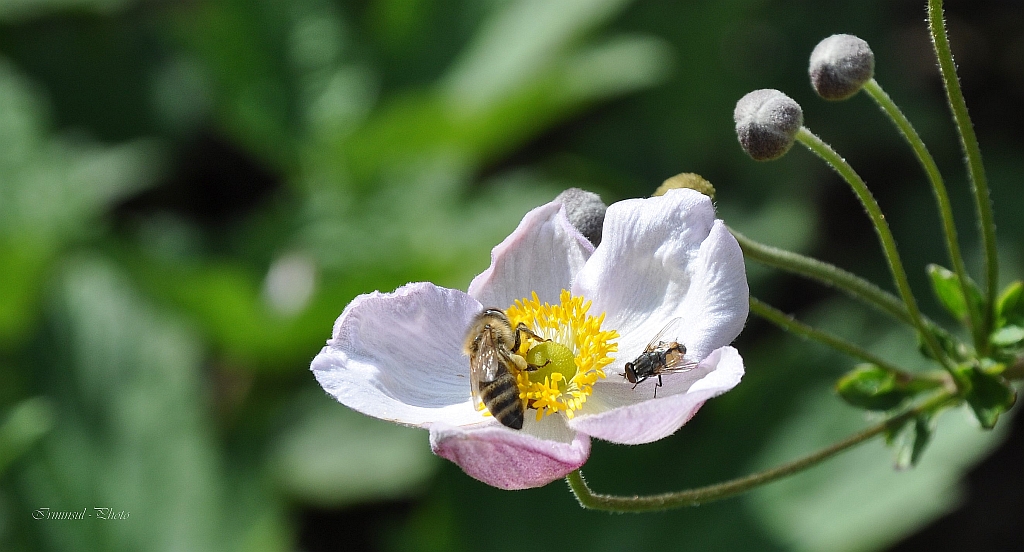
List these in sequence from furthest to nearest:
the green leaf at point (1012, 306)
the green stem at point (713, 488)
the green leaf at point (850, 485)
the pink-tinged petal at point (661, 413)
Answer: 1. the green leaf at point (850, 485)
2. the green leaf at point (1012, 306)
3. the green stem at point (713, 488)
4. the pink-tinged petal at point (661, 413)

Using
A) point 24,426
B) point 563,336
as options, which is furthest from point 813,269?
point 24,426

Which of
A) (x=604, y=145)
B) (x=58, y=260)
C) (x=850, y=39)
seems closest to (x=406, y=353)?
(x=850, y=39)

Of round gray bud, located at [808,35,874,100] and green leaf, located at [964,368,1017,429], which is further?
green leaf, located at [964,368,1017,429]

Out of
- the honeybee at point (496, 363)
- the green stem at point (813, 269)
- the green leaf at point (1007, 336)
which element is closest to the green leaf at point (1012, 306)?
the green leaf at point (1007, 336)

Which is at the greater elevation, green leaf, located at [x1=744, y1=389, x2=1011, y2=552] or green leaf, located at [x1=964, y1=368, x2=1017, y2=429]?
green leaf, located at [x1=964, y1=368, x2=1017, y2=429]

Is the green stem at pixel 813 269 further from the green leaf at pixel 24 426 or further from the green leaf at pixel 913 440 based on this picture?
the green leaf at pixel 24 426

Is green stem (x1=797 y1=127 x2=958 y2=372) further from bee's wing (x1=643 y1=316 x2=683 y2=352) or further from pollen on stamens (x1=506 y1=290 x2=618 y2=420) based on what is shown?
pollen on stamens (x1=506 y1=290 x2=618 y2=420)

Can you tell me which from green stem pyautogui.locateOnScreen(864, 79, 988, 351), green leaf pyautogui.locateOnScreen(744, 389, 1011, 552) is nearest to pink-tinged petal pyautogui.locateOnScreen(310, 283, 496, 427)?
green stem pyautogui.locateOnScreen(864, 79, 988, 351)
